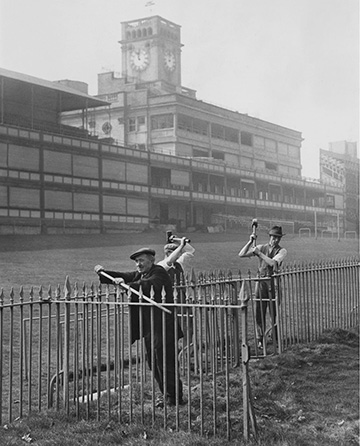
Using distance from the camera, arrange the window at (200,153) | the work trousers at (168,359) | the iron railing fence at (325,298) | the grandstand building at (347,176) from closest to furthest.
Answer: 1. the work trousers at (168,359)
2. the iron railing fence at (325,298)
3. the grandstand building at (347,176)
4. the window at (200,153)

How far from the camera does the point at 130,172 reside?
15.3 metres

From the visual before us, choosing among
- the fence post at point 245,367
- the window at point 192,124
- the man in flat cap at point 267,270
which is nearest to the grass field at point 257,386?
the fence post at point 245,367

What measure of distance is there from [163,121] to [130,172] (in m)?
6.69

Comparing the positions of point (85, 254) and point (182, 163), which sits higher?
point (182, 163)

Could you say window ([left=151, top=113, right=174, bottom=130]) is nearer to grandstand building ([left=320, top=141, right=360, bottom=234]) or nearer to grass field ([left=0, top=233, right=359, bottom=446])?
grandstand building ([left=320, top=141, right=360, bottom=234])

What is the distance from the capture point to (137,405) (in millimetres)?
5754

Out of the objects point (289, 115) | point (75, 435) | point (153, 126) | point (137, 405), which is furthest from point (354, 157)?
point (75, 435)

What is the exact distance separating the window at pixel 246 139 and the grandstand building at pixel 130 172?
0.25ft

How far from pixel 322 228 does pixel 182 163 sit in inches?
148

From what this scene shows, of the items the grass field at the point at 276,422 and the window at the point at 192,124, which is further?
the window at the point at 192,124

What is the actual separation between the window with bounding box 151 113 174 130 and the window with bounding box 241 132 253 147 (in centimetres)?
360

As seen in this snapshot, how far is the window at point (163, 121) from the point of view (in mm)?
20322

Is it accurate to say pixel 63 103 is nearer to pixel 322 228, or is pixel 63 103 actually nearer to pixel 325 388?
pixel 322 228

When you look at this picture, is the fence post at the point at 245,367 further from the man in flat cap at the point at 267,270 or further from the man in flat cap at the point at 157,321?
the man in flat cap at the point at 267,270
